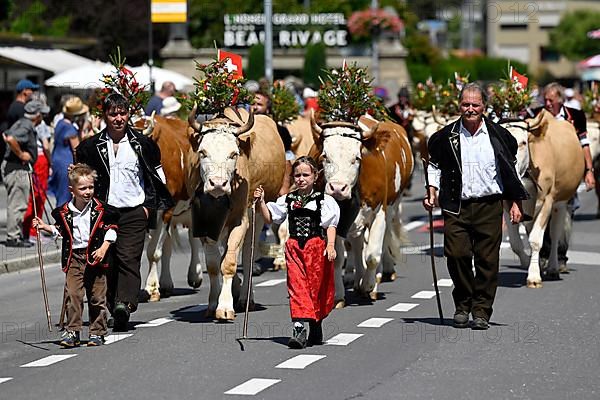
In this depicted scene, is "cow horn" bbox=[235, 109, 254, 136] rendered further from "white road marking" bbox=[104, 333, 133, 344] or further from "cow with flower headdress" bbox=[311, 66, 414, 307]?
"white road marking" bbox=[104, 333, 133, 344]

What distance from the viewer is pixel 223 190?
42.0ft

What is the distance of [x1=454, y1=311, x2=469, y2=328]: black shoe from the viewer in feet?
42.2

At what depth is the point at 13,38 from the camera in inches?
1404

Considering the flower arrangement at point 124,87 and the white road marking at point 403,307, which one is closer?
the white road marking at point 403,307

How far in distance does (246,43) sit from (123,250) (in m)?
46.0

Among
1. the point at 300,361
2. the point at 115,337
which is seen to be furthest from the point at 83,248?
the point at 300,361

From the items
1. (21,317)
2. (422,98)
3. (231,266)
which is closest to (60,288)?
(21,317)

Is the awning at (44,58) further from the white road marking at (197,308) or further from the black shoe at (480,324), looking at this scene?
the black shoe at (480,324)

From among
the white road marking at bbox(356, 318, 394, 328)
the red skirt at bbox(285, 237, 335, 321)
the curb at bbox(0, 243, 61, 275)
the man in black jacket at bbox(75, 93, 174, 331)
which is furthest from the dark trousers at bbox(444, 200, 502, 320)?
the curb at bbox(0, 243, 61, 275)

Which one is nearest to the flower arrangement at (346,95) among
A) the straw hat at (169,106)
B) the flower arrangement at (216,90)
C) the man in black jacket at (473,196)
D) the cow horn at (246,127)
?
the flower arrangement at (216,90)

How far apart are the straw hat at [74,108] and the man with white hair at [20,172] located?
0.35 meters

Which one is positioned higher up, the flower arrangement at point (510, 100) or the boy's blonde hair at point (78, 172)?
the flower arrangement at point (510, 100)

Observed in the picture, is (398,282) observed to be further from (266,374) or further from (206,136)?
(266,374)

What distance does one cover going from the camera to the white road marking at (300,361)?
1094 centimetres
